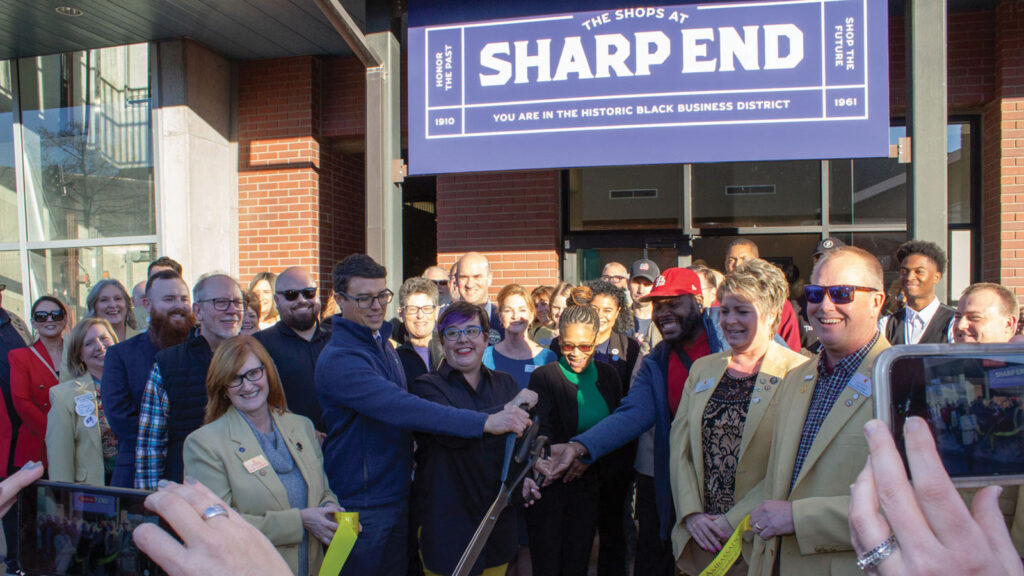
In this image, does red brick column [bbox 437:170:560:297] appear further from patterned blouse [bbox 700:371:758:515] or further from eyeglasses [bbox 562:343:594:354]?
patterned blouse [bbox 700:371:758:515]

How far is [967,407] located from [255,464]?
230 centimetres

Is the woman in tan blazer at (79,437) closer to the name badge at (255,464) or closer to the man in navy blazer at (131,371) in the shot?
the man in navy blazer at (131,371)

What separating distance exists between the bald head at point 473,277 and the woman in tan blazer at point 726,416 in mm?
2488

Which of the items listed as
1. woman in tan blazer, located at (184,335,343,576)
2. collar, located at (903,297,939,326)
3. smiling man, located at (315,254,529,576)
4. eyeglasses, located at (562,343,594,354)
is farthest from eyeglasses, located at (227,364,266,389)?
collar, located at (903,297,939,326)

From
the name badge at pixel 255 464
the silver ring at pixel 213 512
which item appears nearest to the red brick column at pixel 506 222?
the name badge at pixel 255 464

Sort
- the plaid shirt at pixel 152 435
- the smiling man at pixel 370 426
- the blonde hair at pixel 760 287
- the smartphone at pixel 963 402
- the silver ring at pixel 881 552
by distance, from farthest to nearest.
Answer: the plaid shirt at pixel 152 435, the blonde hair at pixel 760 287, the smiling man at pixel 370 426, the smartphone at pixel 963 402, the silver ring at pixel 881 552

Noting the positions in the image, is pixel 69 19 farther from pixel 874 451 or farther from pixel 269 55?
pixel 874 451

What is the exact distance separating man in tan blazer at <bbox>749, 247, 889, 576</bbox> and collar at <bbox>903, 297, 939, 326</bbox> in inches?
83.1

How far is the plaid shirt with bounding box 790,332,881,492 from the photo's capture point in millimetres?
2141

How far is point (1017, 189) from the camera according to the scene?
583cm

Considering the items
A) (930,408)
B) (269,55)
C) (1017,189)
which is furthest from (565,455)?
(269,55)

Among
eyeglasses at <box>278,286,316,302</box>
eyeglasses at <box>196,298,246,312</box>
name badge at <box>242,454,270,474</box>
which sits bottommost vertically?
name badge at <box>242,454,270,474</box>

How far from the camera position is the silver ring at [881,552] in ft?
2.27

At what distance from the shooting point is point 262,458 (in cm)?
250
